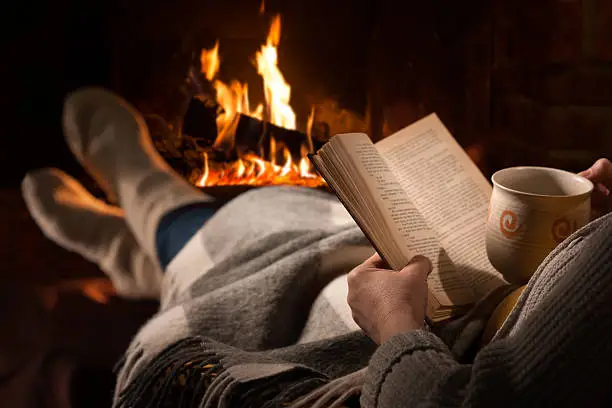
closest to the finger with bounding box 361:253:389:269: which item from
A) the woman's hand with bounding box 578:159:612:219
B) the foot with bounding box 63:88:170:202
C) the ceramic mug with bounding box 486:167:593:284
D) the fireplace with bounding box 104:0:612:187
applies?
the ceramic mug with bounding box 486:167:593:284

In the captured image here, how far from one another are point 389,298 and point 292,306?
28cm

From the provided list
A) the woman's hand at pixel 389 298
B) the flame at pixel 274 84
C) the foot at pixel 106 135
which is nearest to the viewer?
the woman's hand at pixel 389 298

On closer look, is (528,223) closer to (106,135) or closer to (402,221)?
(402,221)

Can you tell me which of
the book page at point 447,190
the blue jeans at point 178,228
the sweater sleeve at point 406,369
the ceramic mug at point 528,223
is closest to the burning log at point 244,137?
the blue jeans at point 178,228

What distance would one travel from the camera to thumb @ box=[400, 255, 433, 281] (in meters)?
0.54

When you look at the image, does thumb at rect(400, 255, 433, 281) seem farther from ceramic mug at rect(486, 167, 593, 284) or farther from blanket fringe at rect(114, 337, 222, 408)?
blanket fringe at rect(114, 337, 222, 408)

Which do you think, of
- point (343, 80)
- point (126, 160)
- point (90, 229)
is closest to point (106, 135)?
point (126, 160)

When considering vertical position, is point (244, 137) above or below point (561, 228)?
below

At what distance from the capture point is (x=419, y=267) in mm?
548

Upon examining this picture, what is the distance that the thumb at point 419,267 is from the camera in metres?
0.54

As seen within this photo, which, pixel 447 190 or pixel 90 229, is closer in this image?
pixel 447 190

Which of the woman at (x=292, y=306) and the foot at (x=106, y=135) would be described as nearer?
the woman at (x=292, y=306)

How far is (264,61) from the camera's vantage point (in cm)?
167

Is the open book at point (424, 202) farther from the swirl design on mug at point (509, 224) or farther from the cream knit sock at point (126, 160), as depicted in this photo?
the cream knit sock at point (126, 160)
